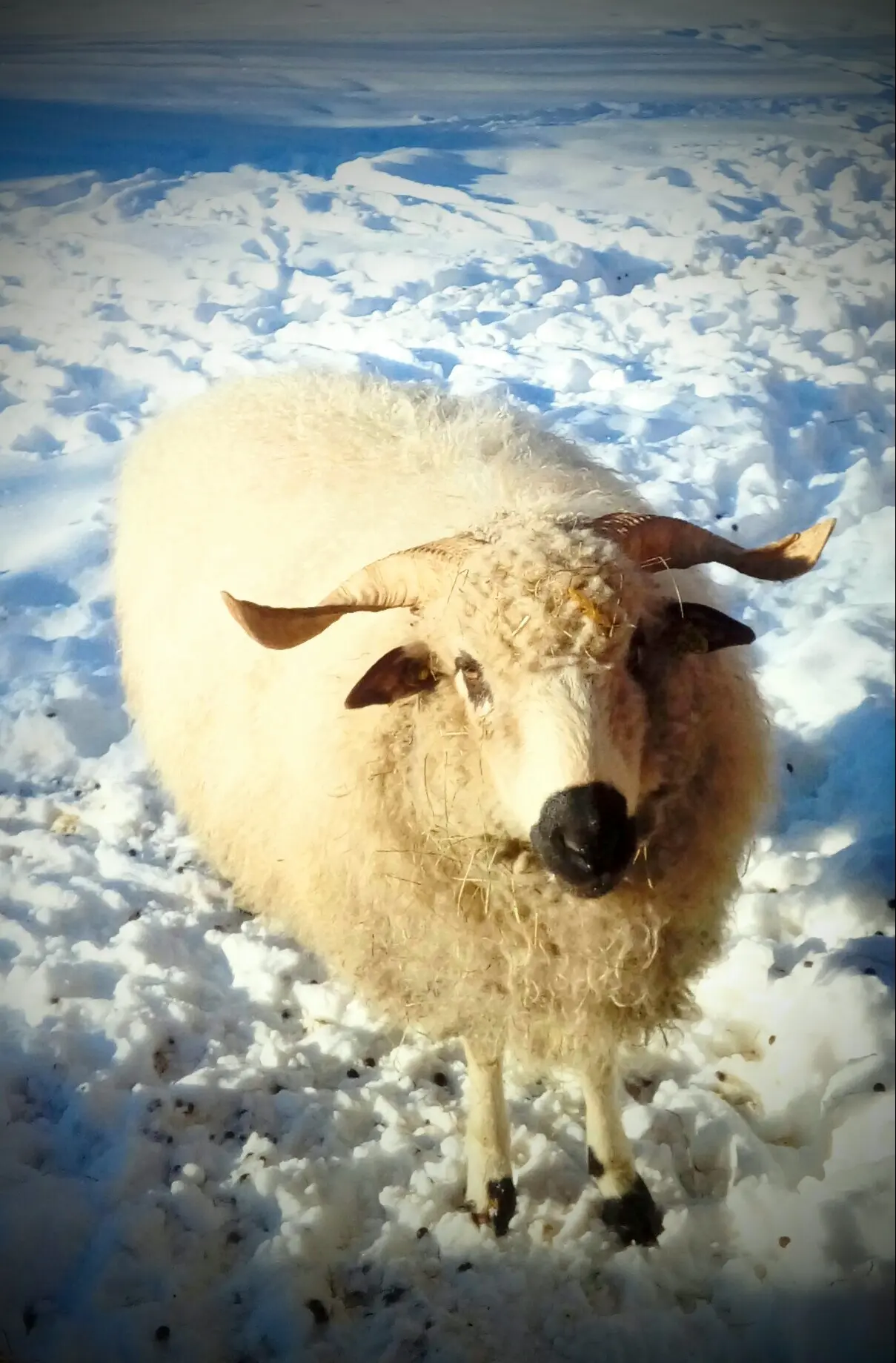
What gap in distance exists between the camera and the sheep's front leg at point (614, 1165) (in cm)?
156

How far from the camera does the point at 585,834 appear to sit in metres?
1.08

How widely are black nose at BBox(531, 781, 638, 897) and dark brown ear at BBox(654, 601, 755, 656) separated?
29cm

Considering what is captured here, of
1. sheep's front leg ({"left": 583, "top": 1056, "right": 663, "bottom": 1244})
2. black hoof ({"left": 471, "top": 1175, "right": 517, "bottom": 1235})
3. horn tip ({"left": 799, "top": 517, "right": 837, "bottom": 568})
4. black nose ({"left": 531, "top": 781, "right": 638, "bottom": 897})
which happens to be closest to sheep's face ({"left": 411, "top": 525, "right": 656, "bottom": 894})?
black nose ({"left": 531, "top": 781, "right": 638, "bottom": 897})

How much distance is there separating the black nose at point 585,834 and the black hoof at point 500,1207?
850 mm

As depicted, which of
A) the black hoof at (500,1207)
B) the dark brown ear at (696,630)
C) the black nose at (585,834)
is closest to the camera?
the black nose at (585,834)

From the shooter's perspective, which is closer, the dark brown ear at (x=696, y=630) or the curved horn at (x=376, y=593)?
the curved horn at (x=376, y=593)

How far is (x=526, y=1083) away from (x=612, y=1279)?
401 mm

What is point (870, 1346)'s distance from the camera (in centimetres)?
125

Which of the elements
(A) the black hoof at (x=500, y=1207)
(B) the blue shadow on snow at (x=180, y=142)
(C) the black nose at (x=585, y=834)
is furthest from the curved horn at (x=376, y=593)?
(A) the black hoof at (x=500, y=1207)

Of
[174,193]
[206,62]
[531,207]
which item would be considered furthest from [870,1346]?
[206,62]

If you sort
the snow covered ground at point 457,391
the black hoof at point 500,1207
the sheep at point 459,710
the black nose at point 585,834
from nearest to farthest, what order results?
the black nose at point 585,834 < the sheep at point 459,710 < the snow covered ground at point 457,391 < the black hoof at point 500,1207

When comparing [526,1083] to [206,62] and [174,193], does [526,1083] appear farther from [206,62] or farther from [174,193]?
[206,62]

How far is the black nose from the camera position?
1.09 metres

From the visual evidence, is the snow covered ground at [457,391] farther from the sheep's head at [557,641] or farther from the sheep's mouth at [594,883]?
the sheep's mouth at [594,883]
